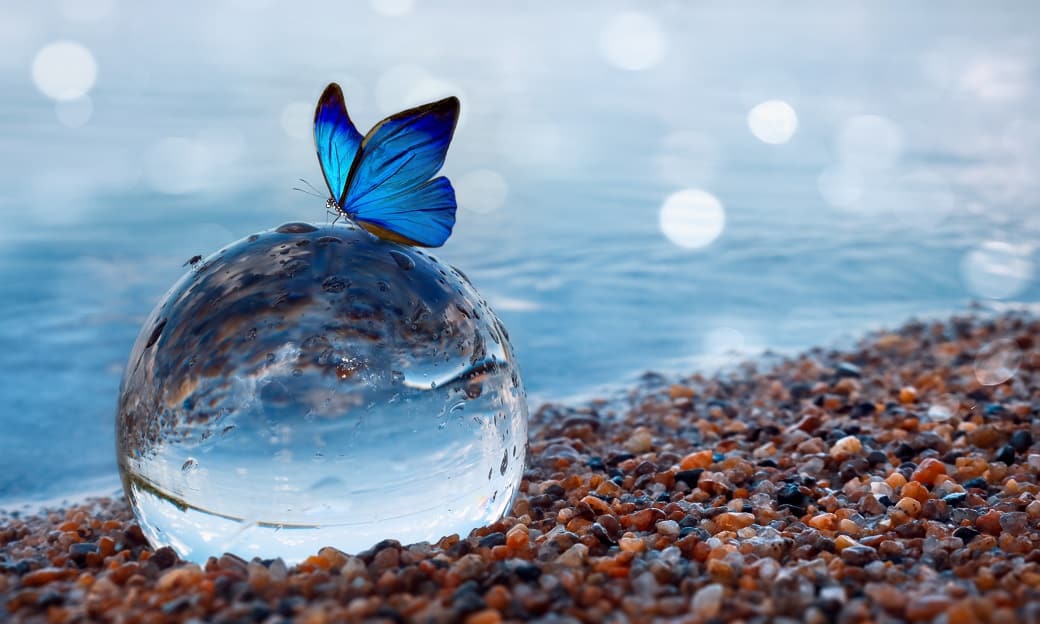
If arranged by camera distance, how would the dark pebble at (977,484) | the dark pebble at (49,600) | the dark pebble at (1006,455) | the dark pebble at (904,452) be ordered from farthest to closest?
the dark pebble at (904,452) < the dark pebble at (1006,455) < the dark pebble at (977,484) < the dark pebble at (49,600)

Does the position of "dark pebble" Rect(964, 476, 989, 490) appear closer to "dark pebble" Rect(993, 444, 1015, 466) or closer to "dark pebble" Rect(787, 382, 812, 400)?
"dark pebble" Rect(993, 444, 1015, 466)

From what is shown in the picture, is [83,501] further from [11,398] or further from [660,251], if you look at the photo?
[660,251]

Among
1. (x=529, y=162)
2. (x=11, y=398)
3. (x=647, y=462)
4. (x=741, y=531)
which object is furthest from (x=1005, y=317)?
(x=529, y=162)

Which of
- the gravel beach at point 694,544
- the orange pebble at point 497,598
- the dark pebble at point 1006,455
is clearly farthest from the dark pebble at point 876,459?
the orange pebble at point 497,598

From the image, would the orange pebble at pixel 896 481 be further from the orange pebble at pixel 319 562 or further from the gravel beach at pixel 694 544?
the orange pebble at pixel 319 562

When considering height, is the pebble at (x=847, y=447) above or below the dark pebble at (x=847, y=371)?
above

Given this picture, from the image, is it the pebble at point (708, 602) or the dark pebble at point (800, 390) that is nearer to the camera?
the pebble at point (708, 602)

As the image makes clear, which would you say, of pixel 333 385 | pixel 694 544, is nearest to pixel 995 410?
pixel 694 544
